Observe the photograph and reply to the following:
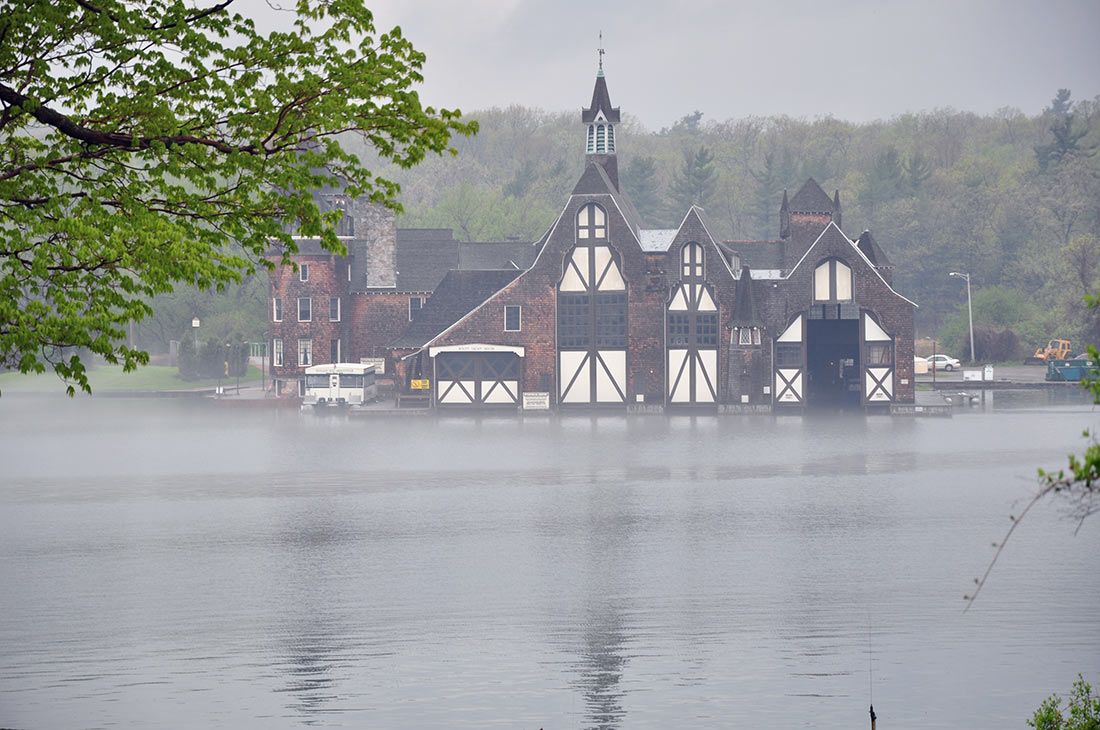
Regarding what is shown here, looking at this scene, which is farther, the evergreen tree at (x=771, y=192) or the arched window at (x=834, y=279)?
the evergreen tree at (x=771, y=192)

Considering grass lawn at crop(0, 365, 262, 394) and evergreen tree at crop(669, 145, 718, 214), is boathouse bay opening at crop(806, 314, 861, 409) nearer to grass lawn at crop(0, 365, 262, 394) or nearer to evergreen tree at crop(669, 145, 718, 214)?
grass lawn at crop(0, 365, 262, 394)

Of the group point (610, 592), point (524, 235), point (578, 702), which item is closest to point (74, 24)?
point (578, 702)

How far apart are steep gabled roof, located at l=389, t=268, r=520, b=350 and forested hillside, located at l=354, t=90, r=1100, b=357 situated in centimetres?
Result: 3979

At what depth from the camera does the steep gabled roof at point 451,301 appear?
8012cm

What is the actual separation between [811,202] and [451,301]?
75.7 ft

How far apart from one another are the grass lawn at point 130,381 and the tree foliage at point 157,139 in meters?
82.2

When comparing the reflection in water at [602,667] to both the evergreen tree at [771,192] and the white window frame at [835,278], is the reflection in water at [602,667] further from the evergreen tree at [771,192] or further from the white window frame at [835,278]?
the evergreen tree at [771,192]

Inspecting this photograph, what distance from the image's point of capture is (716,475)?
4531 cm

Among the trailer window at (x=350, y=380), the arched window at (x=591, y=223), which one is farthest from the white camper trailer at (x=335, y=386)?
the arched window at (x=591, y=223)

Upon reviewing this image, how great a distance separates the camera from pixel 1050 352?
10850 cm

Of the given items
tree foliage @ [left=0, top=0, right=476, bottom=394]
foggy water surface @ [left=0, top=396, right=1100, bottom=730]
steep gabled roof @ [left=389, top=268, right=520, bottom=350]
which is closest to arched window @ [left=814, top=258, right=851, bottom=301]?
steep gabled roof @ [left=389, top=268, right=520, bottom=350]

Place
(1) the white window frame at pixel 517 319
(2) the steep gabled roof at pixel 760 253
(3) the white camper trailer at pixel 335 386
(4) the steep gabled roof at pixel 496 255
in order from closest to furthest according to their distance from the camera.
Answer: (1) the white window frame at pixel 517 319 → (3) the white camper trailer at pixel 335 386 → (2) the steep gabled roof at pixel 760 253 → (4) the steep gabled roof at pixel 496 255

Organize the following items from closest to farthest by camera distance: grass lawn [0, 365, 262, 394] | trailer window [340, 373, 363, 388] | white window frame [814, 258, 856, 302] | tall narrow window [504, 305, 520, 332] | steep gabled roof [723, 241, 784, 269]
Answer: white window frame [814, 258, 856, 302]
tall narrow window [504, 305, 520, 332]
trailer window [340, 373, 363, 388]
steep gabled roof [723, 241, 784, 269]
grass lawn [0, 365, 262, 394]

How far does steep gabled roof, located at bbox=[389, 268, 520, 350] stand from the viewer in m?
80.1
